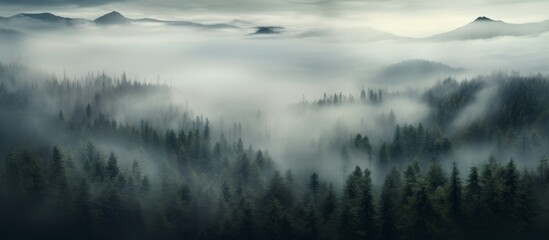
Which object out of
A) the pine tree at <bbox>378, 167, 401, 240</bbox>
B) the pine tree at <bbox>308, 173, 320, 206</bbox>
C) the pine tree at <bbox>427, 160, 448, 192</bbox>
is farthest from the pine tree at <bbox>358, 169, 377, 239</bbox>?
the pine tree at <bbox>308, 173, 320, 206</bbox>

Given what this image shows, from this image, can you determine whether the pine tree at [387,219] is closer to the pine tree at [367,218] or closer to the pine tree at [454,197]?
the pine tree at [367,218]

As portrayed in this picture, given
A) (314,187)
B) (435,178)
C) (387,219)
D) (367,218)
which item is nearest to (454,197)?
(387,219)

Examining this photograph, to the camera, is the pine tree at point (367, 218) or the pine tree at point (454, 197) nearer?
the pine tree at point (454, 197)

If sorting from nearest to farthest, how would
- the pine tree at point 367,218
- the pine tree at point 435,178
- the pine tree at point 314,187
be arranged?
the pine tree at point 367,218 < the pine tree at point 435,178 < the pine tree at point 314,187

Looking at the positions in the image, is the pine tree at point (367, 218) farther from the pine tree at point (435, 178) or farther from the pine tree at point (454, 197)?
the pine tree at point (435, 178)

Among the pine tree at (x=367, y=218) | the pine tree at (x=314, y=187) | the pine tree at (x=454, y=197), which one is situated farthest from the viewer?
the pine tree at (x=314, y=187)

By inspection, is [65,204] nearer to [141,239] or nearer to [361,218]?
[141,239]

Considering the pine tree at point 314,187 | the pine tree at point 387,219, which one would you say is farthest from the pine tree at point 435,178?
the pine tree at point 314,187

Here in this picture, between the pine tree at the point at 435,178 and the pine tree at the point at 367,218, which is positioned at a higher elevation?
the pine tree at the point at 435,178

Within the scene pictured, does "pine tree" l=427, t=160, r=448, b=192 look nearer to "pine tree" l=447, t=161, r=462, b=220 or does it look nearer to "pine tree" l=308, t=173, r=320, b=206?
"pine tree" l=447, t=161, r=462, b=220

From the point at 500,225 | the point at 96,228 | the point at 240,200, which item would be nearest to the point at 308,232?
the point at 240,200

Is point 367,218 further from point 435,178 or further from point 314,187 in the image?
point 314,187
